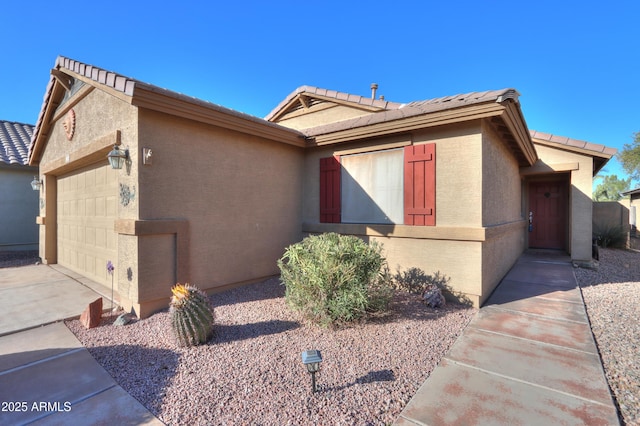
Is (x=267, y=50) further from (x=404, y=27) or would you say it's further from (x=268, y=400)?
(x=268, y=400)

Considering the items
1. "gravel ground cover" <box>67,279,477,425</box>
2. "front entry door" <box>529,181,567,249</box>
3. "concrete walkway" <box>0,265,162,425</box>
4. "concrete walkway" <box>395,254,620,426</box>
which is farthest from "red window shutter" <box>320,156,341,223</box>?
"front entry door" <box>529,181,567,249</box>

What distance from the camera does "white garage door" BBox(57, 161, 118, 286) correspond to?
5.52m

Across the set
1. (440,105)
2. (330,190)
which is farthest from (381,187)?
(440,105)

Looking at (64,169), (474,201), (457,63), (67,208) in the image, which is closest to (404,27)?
(457,63)

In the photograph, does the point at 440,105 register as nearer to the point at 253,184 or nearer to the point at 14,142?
the point at 253,184

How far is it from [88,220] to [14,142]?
364 inches

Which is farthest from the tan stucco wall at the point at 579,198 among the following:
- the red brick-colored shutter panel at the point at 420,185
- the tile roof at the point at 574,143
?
the red brick-colored shutter panel at the point at 420,185

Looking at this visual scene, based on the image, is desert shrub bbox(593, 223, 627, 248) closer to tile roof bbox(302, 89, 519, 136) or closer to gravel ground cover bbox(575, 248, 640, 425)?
gravel ground cover bbox(575, 248, 640, 425)

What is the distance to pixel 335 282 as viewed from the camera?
13.0ft

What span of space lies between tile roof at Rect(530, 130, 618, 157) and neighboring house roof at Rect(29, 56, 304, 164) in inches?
300

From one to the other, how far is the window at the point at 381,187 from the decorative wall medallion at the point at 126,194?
3.73m

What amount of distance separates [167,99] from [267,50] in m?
8.50

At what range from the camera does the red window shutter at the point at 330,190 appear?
6438mm

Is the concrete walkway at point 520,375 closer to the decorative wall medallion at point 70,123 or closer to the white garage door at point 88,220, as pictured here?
the white garage door at point 88,220
